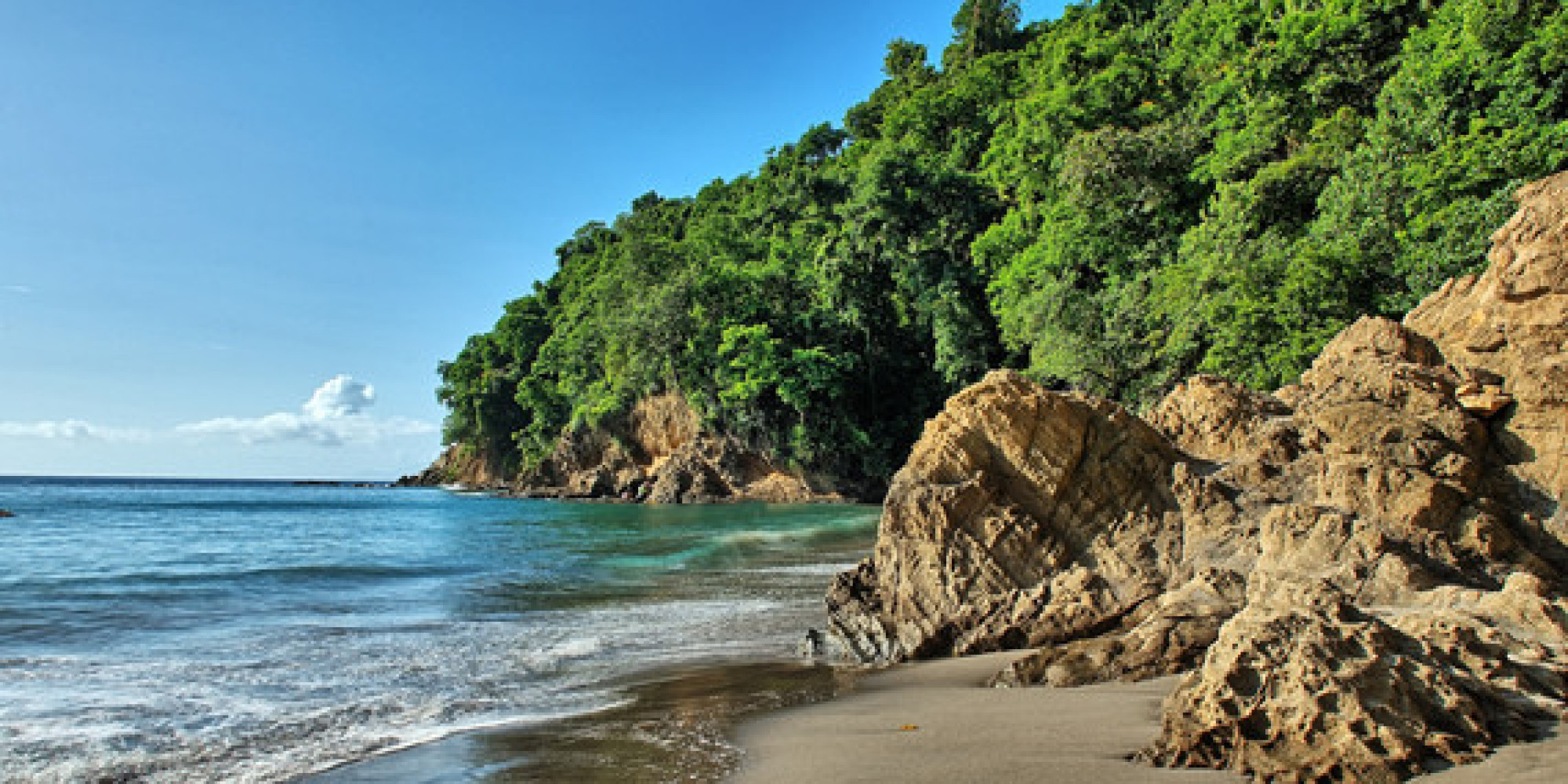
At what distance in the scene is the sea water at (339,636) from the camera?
5.96 metres

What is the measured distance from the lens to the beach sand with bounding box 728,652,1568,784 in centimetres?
377

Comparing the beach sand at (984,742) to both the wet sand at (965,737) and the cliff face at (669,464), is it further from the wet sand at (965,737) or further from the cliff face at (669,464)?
the cliff face at (669,464)

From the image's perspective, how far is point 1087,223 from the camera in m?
26.0

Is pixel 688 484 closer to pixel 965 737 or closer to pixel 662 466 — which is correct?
pixel 662 466

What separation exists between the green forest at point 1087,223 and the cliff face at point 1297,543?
7.41 metres

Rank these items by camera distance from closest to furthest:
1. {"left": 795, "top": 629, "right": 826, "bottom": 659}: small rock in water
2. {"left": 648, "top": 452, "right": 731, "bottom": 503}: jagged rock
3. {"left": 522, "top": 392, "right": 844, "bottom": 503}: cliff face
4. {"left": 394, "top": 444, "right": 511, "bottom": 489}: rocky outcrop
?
1. {"left": 795, "top": 629, "right": 826, "bottom": 659}: small rock in water
2. {"left": 522, "top": 392, "right": 844, "bottom": 503}: cliff face
3. {"left": 648, "top": 452, "right": 731, "bottom": 503}: jagged rock
4. {"left": 394, "top": 444, "right": 511, "bottom": 489}: rocky outcrop

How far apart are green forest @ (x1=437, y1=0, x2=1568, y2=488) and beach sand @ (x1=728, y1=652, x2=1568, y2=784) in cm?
1212

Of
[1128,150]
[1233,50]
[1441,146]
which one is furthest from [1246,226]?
[1233,50]

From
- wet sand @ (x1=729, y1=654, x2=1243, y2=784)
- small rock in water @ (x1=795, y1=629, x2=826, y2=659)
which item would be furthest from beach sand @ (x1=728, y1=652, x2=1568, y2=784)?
small rock in water @ (x1=795, y1=629, x2=826, y2=659)

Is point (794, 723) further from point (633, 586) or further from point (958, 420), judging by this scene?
point (633, 586)

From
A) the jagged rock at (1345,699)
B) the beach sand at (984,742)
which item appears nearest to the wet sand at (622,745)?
the beach sand at (984,742)

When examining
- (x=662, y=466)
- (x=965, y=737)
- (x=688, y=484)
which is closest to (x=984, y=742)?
(x=965, y=737)

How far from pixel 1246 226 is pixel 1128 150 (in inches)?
235

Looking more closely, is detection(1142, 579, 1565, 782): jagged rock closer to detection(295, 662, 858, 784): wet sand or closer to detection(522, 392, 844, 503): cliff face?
detection(295, 662, 858, 784): wet sand
